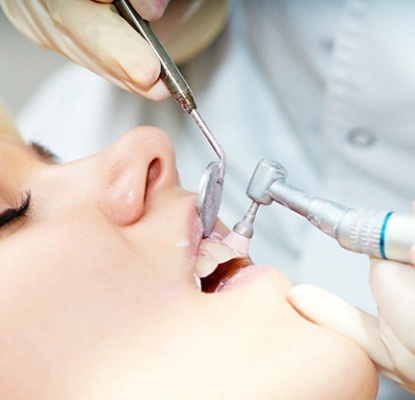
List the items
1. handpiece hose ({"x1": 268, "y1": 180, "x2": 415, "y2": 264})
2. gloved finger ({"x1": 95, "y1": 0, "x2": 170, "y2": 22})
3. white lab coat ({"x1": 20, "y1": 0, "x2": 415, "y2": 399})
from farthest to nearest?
white lab coat ({"x1": 20, "y1": 0, "x2": 415, "y2": 399})
gloved finger ({"x1": 95, "y1": 0, "x2": 170, "y2": 22})
handpiece hose ({"x1": 268, "y1": 180, "x2": 415, "y2": 264})

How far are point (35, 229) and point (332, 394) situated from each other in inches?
15.4

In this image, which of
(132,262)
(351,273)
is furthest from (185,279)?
(351,273)

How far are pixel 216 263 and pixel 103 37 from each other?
1.15 ft

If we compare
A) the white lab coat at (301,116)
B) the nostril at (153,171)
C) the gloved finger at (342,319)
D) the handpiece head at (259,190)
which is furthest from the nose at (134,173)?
the white lab coat at (301,116)

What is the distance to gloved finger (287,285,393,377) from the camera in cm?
74

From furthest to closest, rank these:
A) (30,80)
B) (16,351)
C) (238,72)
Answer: (30,80) → (238,72) → (16,351)

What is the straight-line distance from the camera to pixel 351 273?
119 cm

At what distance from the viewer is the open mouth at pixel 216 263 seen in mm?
799

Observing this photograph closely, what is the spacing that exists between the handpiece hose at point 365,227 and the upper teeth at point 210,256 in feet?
0.38

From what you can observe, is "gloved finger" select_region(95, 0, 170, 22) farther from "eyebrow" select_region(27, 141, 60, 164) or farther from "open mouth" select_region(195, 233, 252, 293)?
"open mouth" select_region(195, 233, 252, 293)

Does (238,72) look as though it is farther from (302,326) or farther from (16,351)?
(16,351)

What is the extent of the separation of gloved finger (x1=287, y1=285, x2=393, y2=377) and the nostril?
242 millimetres

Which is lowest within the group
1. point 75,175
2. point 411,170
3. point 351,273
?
point 351,273

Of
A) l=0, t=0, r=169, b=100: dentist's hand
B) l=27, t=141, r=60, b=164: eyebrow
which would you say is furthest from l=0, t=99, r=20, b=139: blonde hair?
l=0, t=0, r=169, b=100: dentist's hand
